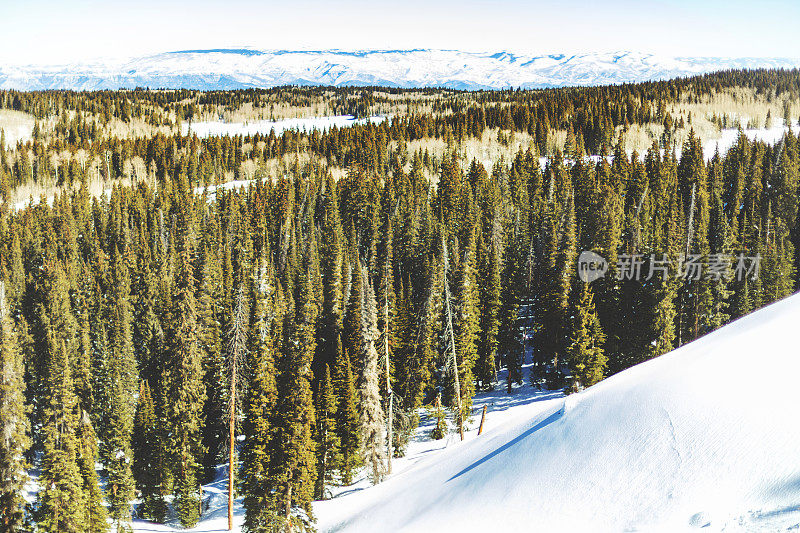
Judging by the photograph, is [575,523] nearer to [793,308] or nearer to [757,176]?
[793,308]

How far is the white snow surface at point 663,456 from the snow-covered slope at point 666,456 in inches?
1.0

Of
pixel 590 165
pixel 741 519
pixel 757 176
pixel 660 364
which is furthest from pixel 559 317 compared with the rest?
pixel 757 176

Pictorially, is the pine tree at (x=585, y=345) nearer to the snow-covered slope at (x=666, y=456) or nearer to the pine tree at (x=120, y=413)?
the snow-covered slope at (x=666, y=456)

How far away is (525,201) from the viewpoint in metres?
83.2

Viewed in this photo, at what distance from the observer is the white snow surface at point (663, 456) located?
1007cm

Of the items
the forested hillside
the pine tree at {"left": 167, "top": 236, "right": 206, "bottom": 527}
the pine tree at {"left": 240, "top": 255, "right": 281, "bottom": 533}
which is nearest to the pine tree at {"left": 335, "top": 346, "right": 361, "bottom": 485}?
the forested hillside

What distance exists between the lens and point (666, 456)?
38.1ft

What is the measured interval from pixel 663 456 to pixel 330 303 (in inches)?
1679

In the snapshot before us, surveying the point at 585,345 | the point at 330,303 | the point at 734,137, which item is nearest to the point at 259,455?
the point at 330,303

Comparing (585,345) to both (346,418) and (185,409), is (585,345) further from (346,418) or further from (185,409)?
(185,409)

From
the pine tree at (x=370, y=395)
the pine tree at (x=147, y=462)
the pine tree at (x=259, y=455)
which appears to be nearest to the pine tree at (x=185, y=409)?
the pine tree at (x=147, y=462)

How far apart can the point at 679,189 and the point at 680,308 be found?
5094 centimetres

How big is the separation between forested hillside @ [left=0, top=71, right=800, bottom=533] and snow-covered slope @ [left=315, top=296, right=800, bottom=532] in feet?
52.5

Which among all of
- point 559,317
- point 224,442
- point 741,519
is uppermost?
point 741,519
